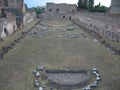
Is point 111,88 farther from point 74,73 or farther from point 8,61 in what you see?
point 8,61

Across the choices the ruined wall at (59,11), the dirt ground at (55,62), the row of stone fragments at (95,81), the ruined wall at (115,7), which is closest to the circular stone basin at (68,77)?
the row of stone fragments at (95,81)

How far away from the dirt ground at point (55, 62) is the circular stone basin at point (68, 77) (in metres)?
0.71

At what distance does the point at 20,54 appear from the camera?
15930 millimetres

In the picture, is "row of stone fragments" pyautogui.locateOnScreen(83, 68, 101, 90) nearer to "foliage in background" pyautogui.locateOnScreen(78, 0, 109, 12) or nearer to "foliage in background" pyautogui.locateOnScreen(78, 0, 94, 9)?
"foliage in background" pyautogui.locateOnScreen(78, 0, 109, 12)

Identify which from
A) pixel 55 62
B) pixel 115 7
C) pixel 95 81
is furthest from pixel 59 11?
pixel 95 81

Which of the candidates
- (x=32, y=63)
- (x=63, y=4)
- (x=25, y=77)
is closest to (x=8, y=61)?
(x=32, y=63)

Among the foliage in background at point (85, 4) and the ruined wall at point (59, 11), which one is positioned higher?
the foliage in background at point (85, 4)

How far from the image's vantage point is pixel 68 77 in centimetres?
1150

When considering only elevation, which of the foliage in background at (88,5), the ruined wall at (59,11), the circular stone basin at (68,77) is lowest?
the circular stone basin at (68,77)

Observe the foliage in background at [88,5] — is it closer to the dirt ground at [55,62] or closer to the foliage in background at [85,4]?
the foliage in background at [85,4]

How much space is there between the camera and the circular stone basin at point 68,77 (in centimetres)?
1033

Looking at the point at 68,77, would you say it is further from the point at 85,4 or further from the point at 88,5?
the point at 85,4

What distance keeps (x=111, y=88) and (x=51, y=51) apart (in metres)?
7.89

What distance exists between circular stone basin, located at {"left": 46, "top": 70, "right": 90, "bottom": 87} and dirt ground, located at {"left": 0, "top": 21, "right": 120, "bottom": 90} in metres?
0.71
